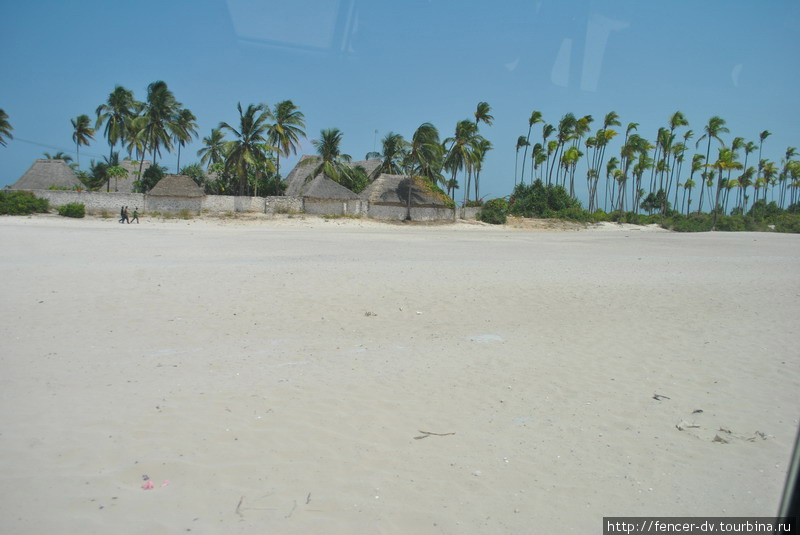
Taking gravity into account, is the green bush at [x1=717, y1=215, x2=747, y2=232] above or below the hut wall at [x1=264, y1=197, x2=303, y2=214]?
above

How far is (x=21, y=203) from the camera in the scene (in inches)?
1187

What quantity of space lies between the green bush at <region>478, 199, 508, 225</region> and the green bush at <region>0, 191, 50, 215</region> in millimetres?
31121

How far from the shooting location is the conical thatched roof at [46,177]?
39.4 meters

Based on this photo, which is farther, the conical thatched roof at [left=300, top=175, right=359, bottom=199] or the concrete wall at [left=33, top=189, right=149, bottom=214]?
the conical thatched roof at [left=300, top=175, right=359, bottom=199]

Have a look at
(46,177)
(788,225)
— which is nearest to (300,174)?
(46,177)

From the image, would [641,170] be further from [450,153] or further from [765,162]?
[450,153]

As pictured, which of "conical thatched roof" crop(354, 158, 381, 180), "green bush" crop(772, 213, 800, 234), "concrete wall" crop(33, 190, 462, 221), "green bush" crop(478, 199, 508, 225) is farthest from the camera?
"conical thatched roof" crop(354, 158, 381, 180)

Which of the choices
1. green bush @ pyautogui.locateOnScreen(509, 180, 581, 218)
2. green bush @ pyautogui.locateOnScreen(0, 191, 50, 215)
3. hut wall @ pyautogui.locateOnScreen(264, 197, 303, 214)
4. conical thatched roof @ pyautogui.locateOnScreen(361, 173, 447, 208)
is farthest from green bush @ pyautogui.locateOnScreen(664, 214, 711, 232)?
green bush @ pyautogui.locateOnScreen(0, 191, 50, 215)

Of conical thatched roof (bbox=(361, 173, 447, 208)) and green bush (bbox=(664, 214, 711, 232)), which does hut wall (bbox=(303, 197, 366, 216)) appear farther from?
green bush (bbox=(664, 214, 711, 232))

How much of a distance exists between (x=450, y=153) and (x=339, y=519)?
42239 mm

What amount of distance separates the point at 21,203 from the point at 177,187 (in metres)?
9.23

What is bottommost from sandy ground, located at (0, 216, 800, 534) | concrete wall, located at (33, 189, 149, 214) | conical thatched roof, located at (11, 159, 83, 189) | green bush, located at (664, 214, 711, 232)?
sandy ground, located at (0, 216, 800, 534)

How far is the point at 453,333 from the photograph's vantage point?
23.3 ft

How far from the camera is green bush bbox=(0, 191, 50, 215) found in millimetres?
29641
